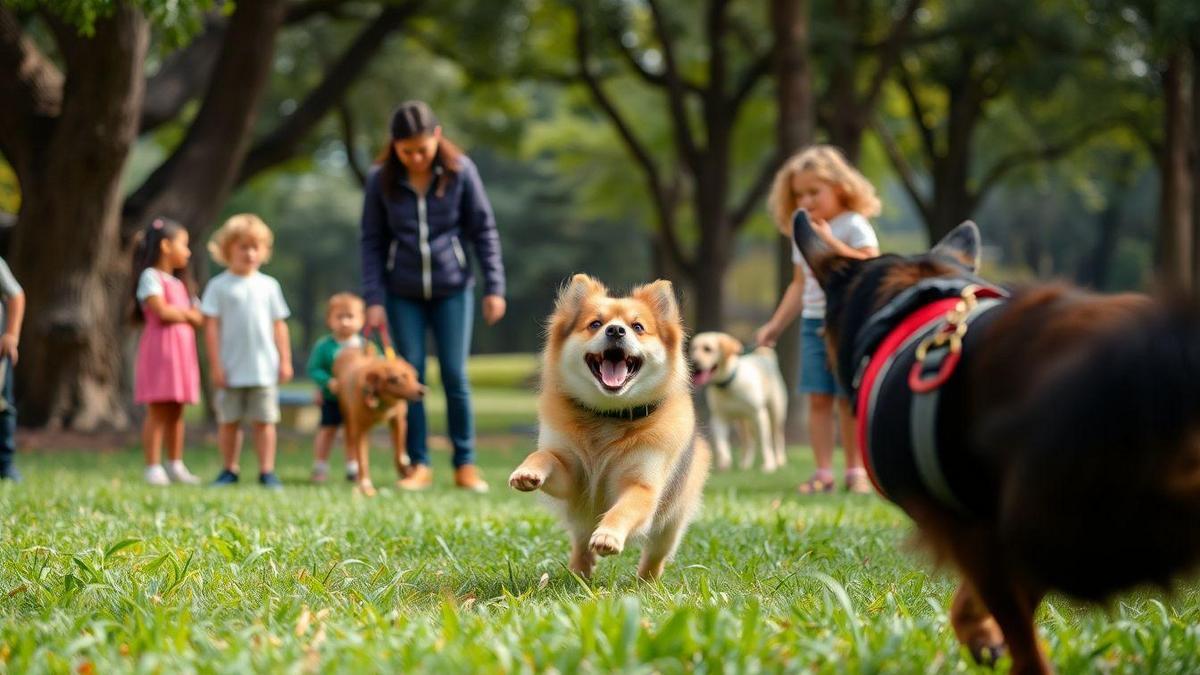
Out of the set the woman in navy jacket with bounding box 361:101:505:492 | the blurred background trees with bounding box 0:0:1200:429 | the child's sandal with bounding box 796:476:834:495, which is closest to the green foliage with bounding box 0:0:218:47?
the blurred background trees with bounding box 0:0:1200:429

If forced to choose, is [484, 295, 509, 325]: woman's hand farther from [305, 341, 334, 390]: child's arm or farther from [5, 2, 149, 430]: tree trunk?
[5, 2, 149, 430]: tree trunk

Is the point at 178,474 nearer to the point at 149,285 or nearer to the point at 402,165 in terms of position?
the point at 149,285

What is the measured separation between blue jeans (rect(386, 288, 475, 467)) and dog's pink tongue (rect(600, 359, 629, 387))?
400cm

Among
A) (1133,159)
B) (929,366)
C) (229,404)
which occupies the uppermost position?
(1133,159)

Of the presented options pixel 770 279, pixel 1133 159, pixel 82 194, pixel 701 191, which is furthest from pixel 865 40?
pixel 770 279

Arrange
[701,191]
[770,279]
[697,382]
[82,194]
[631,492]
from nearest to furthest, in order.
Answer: [631,492], [697,382], [82,194], [701,191], [770,279]

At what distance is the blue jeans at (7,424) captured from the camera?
27.1ft

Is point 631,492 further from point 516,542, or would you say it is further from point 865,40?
point 865,40

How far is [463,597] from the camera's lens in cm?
402

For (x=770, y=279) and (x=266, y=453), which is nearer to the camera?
(x=266, y=453)

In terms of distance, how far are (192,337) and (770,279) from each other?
6070 cm

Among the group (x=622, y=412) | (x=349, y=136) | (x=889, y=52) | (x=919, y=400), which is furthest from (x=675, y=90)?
(x=919, y=400)

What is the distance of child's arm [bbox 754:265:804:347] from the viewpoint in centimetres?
659

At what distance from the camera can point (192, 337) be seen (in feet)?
28.8
